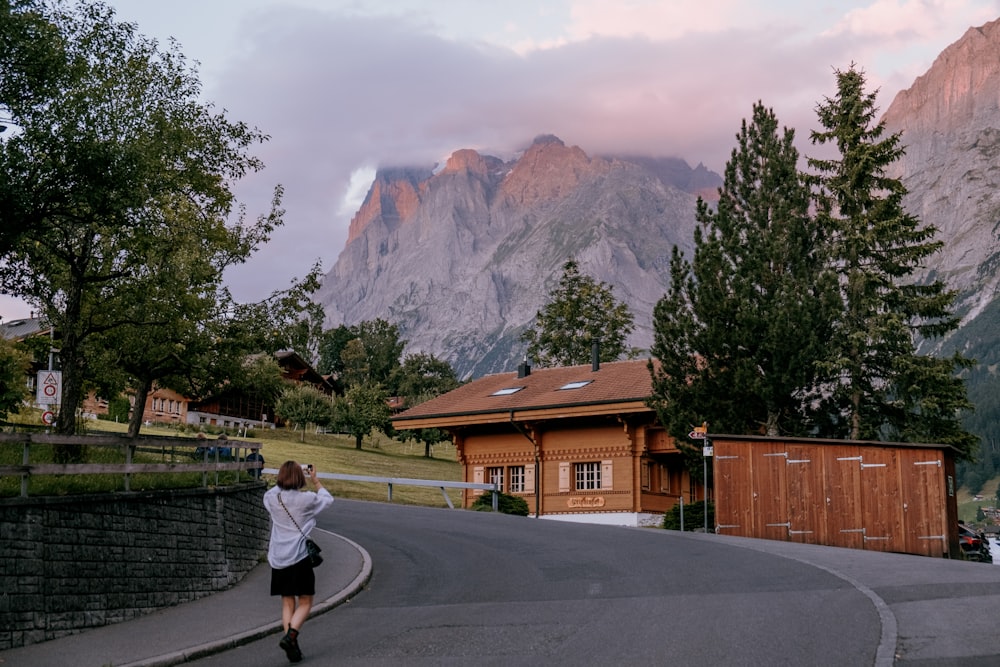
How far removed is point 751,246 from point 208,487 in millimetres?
23057

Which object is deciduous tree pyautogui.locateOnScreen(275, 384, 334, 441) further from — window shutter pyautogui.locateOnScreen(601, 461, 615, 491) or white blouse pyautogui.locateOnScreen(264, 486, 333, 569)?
white blouse pyautogui.locateOnScreen(264, 486, 333, 569)

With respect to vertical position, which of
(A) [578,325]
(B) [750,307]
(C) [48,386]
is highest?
(A) [578,325]

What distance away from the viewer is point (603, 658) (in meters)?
10.1

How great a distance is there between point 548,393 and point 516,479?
3.79 metres

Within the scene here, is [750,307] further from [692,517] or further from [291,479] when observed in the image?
[291,479]

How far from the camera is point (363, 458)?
67.0 metres

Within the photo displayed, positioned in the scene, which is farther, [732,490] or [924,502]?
[732,490]

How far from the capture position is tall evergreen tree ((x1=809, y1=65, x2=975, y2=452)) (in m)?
34.9

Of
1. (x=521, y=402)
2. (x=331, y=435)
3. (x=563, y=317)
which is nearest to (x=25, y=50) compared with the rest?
(x=521, y=402)

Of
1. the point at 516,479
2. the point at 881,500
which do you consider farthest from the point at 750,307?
the point at 516,479

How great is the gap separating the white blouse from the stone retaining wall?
109 inches

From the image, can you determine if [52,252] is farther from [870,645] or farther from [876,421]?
[876,421]

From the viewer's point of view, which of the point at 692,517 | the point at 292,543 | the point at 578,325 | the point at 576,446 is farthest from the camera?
the point at 578,325

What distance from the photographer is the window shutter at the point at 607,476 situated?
3962 cm
